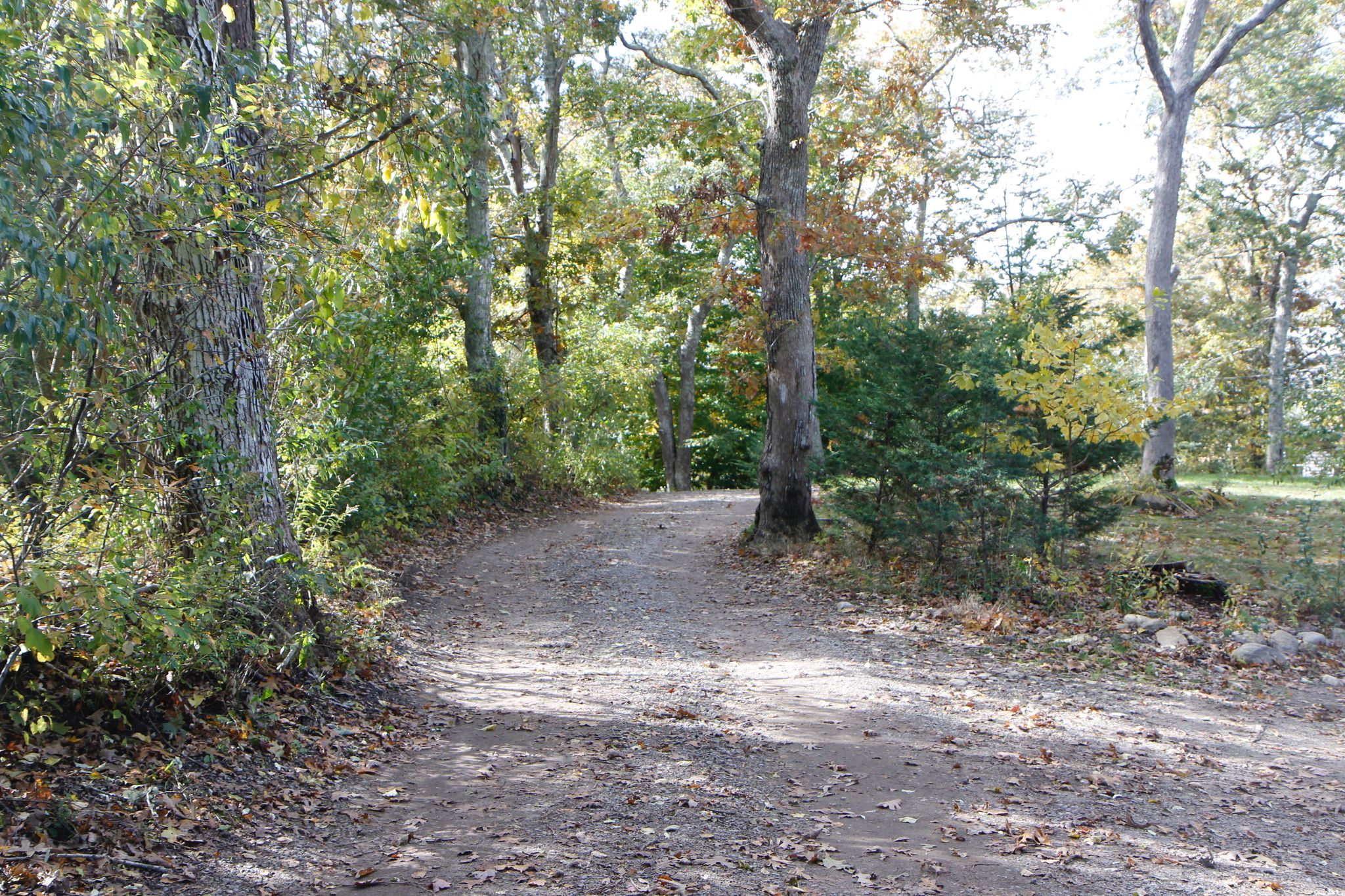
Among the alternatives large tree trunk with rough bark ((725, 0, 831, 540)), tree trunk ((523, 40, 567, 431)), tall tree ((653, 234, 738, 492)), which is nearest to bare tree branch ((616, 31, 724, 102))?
tree trunk ((523, 40, 567, 431))

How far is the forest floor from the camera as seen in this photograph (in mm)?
4207

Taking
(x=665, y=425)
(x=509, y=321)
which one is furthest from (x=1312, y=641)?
(x=665, y=425)

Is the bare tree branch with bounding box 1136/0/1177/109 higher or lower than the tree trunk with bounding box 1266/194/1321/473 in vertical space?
higher

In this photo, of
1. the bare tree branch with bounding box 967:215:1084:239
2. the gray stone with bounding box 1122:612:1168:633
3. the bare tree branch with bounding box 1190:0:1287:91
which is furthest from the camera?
the bare tree branch with bounding box 967:215:1084:239

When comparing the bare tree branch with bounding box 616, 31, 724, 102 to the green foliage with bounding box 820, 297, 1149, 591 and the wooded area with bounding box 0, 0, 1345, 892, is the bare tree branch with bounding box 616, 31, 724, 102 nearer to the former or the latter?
the wooded area with bounding box 0, 0, 1345, 892

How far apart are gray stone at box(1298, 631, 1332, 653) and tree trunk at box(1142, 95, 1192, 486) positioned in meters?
7.69

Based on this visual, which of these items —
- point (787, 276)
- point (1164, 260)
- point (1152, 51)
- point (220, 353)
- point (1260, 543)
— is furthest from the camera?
point (1164, 260)

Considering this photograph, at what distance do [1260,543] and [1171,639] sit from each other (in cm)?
294

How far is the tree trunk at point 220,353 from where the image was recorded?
5.45m

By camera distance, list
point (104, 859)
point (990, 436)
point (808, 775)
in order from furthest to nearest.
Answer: point (990, 436) < point (808, 775) < point (104, 859)

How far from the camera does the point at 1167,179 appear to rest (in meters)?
16.2

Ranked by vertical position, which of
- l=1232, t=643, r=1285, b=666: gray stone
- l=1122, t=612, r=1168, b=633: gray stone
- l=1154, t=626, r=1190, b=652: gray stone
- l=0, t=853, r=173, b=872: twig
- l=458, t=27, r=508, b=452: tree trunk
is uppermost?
l=458, t=27, r=508, b=452: tree trunk

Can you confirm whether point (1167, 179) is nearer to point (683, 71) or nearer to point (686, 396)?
point (683, 71)

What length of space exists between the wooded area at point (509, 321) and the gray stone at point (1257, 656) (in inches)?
38.4
